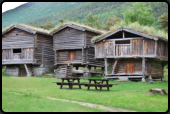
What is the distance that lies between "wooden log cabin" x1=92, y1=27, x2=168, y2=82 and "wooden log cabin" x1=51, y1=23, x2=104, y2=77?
4.55 meters

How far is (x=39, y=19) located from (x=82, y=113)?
102660mm

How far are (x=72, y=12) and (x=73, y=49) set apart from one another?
7286cm

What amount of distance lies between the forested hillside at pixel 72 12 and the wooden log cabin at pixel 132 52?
3980 cm

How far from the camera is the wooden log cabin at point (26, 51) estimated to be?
35731mm

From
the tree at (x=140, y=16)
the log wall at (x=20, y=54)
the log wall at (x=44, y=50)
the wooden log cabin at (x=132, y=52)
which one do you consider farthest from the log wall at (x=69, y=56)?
the tree at (x=140, y=16)

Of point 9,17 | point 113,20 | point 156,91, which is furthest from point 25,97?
point 9,17

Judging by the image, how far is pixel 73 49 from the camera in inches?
1399

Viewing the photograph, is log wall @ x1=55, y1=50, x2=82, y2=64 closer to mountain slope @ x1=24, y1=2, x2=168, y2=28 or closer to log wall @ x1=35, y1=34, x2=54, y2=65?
log wall @ x1=35, y1=34, x2=54, y2=65

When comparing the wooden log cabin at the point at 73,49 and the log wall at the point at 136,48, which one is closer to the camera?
the log wall at the point at 136,48

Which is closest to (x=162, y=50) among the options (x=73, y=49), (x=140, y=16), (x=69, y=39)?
(x=73, y=49)

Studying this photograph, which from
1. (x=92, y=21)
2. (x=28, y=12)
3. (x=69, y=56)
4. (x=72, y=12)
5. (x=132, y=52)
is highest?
(x=28, y=12)

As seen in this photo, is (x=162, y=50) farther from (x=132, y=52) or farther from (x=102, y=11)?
(x=102, y=11)

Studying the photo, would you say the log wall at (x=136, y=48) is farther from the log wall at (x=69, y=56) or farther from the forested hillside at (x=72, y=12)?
the forested hillside at (x=72, y=12)

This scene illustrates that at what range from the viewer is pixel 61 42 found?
35.7 metres
